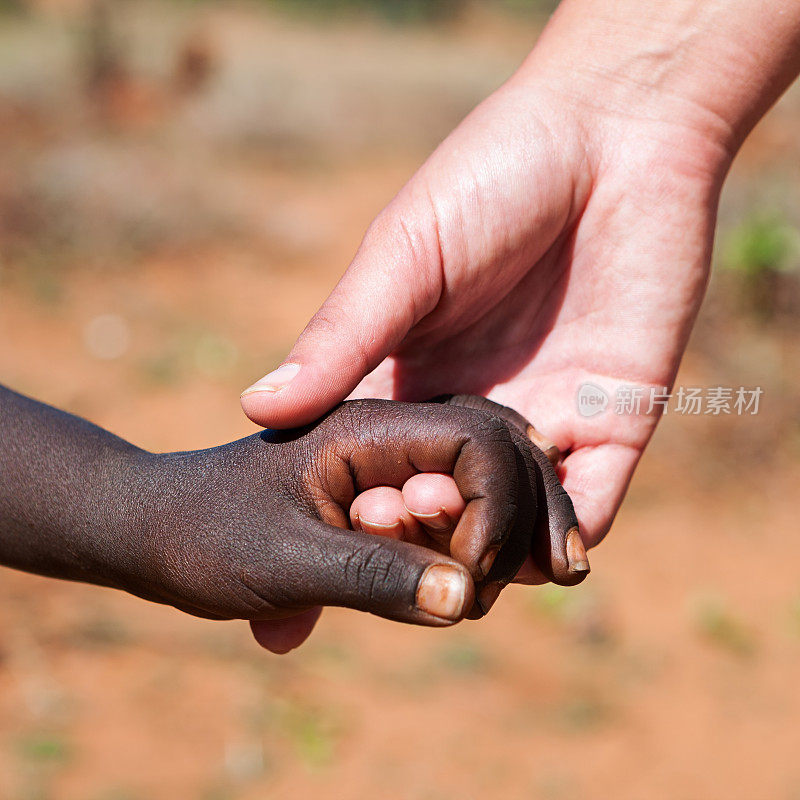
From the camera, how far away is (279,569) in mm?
1486

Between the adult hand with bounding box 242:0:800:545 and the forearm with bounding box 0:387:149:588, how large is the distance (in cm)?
69

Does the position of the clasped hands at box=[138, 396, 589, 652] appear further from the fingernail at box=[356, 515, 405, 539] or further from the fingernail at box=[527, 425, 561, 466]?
the fingernail at box=[527, 425, 561, 466]

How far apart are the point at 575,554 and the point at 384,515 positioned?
35 cm

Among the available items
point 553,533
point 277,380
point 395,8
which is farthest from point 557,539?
point 395,8

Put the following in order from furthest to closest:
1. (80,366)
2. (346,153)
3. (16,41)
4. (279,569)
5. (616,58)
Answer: (16,41)
(346,153)
(80,366)
(616,58)
(279,569)

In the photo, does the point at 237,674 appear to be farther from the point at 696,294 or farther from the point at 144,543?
the point at 696,294

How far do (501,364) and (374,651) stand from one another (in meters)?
1.79

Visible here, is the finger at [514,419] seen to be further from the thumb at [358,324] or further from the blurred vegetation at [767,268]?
the blurred vegetation at [767,268]

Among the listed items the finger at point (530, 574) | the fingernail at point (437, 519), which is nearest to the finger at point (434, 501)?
the fingernail at point (437, 519)

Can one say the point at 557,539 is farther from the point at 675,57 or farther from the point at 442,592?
the point at 675,57

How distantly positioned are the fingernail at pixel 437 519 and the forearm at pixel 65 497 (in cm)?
53

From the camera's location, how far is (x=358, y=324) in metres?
1.71

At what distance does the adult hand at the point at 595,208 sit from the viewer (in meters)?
2.10

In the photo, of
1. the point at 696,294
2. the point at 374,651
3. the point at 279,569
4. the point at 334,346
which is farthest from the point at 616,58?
the point at 374,651
